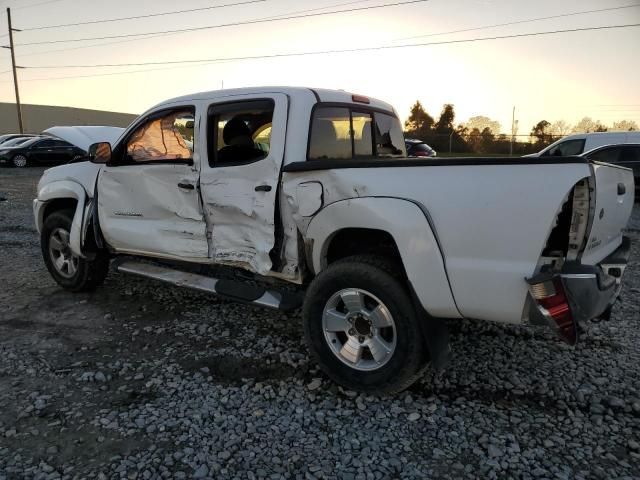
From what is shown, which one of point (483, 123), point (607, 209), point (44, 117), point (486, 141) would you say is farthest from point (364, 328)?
point (44, 117)

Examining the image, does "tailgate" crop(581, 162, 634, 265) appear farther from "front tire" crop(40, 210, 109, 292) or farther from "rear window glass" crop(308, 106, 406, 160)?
"front tire" crop(40, 210, 109, 292)

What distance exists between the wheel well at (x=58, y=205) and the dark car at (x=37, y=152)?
21276mm

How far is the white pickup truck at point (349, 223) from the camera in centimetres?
264

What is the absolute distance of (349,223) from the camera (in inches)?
126

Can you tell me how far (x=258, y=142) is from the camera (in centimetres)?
417

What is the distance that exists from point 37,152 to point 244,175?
84.6ft

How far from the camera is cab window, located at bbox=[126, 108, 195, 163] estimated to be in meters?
4.62

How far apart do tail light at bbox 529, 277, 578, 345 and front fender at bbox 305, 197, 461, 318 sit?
466 millimetres

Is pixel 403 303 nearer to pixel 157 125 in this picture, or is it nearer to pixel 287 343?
pixel 287 343

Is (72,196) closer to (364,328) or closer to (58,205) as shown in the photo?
(58,205)

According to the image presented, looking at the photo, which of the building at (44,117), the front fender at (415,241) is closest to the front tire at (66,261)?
the front fender at (415,241)

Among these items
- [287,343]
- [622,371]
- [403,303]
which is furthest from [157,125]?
[622,371]

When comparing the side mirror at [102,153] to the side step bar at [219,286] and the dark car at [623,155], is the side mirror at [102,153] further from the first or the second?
the dark car at [623,155]

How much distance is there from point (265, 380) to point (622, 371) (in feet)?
8.45
